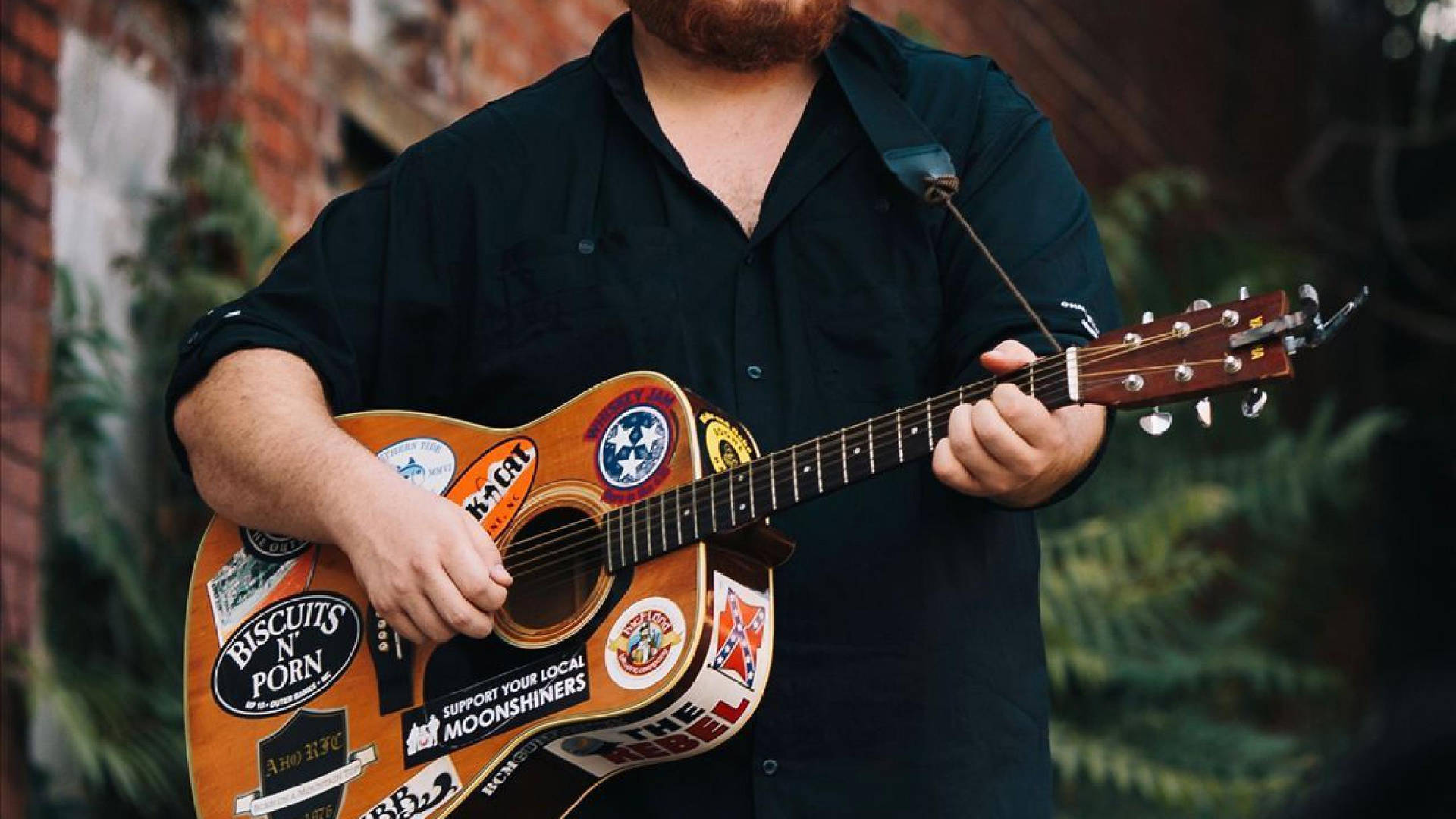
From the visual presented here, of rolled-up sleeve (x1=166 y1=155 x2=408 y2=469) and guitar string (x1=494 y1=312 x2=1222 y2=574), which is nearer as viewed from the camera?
guitar string (x1=494 y1=312 x2=1222 y2=574)

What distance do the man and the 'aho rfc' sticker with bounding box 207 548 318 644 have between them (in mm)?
79

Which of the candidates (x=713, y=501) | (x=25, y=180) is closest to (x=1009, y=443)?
(x=713, y=501)

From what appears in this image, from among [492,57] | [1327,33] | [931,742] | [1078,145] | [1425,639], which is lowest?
[1425,639]

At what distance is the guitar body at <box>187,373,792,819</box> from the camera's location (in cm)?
232

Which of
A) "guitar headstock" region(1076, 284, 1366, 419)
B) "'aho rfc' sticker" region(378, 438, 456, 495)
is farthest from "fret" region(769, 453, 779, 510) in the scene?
"'aho rfc' sticker" region(378, 438, 456, 495)

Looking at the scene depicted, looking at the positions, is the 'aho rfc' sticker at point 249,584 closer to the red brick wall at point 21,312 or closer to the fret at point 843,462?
the fret at point 843,462

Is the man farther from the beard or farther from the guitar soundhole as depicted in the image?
the guitar soundhole

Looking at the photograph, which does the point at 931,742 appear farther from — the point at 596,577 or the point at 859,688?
the point at 596,577

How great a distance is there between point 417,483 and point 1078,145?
5.92m

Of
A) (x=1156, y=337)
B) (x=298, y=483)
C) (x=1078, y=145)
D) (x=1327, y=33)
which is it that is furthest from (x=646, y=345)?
(x=1327, y=33)

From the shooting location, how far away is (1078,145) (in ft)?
26.8

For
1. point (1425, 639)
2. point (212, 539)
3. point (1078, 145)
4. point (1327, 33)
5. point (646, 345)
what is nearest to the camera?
point (1425, 639)

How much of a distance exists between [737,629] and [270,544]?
80cm

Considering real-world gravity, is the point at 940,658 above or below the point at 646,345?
below
